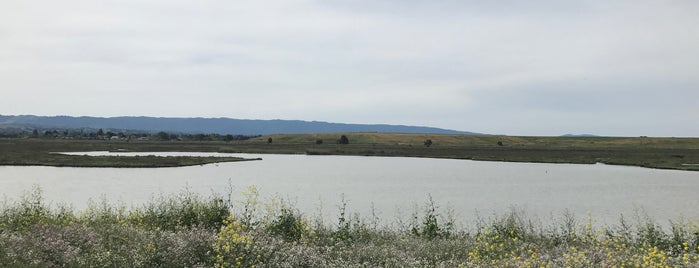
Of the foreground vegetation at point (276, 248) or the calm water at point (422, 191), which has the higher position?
the foreground vegetation at point (276, 248)

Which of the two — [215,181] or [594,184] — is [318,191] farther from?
[594,184]

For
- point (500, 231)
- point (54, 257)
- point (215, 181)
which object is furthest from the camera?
point (215, 181)

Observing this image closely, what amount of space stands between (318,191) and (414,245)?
29749mm

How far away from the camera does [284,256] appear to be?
1251 cm

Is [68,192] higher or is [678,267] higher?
[678,267]

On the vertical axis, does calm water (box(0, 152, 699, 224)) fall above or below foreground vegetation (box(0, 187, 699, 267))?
below

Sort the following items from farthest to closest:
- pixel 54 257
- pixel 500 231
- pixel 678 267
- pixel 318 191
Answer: pixel 318 191 < pixel 500 231 < pixel 54 257 < pixel 678 267

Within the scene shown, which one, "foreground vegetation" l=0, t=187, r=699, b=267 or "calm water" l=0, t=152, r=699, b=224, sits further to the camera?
"calm water" l=0, t=152, r=699, b=224

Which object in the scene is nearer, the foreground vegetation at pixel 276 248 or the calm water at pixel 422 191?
the foreground vegetation at pixel 276 248

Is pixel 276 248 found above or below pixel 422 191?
above

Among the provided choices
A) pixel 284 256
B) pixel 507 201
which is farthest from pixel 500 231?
pixel 507 201

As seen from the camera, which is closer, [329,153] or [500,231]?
[500,231]

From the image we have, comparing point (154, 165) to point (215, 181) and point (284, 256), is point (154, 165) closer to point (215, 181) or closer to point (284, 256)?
point (215, 181)

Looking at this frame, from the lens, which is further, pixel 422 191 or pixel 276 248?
pixel 422 191
